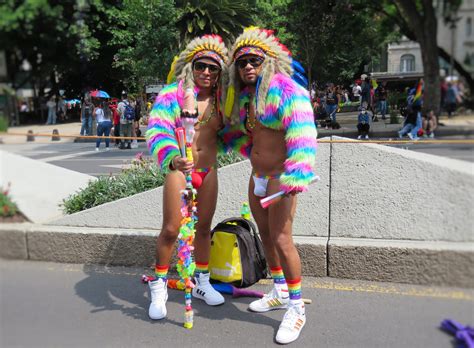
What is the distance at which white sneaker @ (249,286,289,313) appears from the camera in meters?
3.09

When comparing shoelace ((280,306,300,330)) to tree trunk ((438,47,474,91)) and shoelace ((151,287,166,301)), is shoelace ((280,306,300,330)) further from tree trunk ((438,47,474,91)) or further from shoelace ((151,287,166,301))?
tree trunk ((438,47,474,91))

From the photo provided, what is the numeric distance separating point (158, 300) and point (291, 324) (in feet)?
2.93

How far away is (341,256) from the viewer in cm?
347

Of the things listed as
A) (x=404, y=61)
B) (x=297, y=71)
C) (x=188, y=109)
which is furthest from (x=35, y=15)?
(x=297, y=71)

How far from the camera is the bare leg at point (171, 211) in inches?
115

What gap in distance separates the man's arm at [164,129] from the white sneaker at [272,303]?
112 centimetres

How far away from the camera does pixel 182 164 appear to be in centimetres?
273

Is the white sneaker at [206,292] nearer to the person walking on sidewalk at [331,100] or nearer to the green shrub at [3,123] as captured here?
the person walking on sidewalk at [331,100]

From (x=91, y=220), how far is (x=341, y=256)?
218 cm

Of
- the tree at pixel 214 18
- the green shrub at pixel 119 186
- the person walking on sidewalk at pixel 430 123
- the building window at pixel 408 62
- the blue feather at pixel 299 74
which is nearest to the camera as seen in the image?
the building window at pixel 408 62

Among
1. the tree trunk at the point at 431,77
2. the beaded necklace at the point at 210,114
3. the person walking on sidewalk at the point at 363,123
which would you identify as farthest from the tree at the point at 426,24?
the beaded necklace at the point at 210,114

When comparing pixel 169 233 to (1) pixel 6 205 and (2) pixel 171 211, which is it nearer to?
(2) pixel 171 211

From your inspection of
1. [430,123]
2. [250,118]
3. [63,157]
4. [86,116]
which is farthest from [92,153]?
[430,123]

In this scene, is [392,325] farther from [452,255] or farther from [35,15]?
[35,15]
